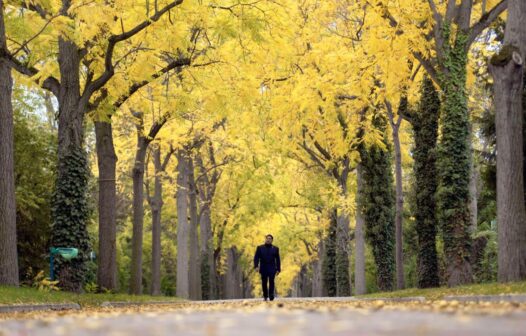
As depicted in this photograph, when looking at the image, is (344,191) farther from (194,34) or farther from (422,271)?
(194,34)

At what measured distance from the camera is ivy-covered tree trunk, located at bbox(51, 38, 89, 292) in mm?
21438

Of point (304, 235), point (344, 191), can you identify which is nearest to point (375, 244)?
point (344, 191)

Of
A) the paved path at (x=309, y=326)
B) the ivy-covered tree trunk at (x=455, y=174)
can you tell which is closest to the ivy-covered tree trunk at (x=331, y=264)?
the ivy-covered tree trunk at (x=455, y=174)

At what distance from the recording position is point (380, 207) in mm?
30016

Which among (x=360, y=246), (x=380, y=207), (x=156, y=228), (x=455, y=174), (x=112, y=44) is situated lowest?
(x=360, y=246)

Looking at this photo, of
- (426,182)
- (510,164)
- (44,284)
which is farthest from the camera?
(426,182)

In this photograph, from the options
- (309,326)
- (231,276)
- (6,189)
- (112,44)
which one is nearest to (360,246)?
(112,44)

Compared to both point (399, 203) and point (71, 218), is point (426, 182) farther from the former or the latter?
point (71, 218)

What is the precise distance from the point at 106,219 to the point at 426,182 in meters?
9.83

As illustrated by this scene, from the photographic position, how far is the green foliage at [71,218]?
2141 centimetres

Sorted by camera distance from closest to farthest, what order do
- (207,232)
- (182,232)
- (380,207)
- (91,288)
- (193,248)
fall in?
(91,288), (380,207), (182,232), (193,248), (207,232)

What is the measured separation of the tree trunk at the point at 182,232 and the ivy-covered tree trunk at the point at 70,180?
1080cm

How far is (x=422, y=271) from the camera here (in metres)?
24.4

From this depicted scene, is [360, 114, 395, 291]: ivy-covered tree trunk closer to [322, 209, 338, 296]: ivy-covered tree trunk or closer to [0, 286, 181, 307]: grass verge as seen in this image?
[322, 209, 338, 296]: ivy-covered tree trunk
